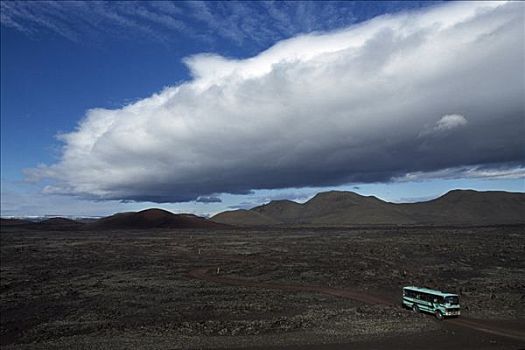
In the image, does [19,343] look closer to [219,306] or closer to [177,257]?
[219,306]

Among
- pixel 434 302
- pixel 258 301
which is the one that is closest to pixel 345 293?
pixel 258 301

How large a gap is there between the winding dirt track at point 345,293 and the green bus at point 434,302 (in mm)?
597

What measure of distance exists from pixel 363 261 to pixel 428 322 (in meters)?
28.8

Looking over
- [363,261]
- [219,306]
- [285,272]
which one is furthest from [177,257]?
[219,306]

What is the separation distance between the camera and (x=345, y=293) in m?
37.2

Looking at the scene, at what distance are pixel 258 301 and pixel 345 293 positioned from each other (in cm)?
Result: 825

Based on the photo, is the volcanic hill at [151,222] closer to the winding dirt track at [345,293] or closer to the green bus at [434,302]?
the winding dirt track at [345,293]

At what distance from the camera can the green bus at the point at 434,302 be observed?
26516mm

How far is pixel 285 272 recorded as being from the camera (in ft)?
159

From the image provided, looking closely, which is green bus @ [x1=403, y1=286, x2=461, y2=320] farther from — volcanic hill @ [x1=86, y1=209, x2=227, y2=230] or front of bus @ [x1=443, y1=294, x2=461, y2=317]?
volcanic hill @ [x1=86, y1=209, x2=227, y2=230]


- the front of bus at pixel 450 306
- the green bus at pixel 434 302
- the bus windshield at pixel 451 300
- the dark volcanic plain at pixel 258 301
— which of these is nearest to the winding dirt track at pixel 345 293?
the dark volcanic plain at pixel 258 301

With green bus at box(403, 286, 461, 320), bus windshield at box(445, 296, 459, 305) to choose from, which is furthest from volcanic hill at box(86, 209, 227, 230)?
bus windshield at box(445, 296, 459, 305)

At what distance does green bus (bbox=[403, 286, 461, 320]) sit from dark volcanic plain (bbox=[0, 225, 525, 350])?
0.67 metres

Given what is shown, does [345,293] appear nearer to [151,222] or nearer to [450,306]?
[450,306]
